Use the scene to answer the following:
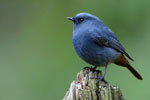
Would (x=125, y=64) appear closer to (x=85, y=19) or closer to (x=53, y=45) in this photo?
(x=85, y=19)

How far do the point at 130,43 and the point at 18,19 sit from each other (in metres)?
4.10

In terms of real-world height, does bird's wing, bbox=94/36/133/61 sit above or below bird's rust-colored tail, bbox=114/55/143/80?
above

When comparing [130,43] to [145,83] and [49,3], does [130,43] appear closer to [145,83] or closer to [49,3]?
[145,83]

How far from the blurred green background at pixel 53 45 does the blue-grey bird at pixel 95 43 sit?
3.33ft

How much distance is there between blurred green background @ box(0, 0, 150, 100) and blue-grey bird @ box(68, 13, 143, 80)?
101 centimetres

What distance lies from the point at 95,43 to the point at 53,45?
11.1ft

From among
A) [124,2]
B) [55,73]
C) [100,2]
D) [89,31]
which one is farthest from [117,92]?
[100,2]

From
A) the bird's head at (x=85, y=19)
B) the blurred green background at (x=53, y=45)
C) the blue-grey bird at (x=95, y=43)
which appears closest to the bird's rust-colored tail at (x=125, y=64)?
the blue-grey bird at (x=95, y=43)

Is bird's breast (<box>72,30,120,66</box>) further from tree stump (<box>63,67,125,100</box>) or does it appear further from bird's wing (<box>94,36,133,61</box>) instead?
tree stump (<box>63,67,125,100</box>)

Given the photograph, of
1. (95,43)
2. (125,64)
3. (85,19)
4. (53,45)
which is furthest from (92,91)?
(53,45)

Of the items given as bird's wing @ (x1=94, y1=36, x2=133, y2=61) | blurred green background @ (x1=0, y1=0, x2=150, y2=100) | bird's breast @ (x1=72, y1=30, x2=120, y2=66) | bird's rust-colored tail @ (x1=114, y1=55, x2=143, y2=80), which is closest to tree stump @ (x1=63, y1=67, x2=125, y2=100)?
bird's breast @ (x1=72, y1=30, x2=120, y2=66)

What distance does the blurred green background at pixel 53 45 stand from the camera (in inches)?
338

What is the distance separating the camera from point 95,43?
717 centimetres

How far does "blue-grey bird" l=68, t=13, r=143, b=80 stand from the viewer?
280 inches
